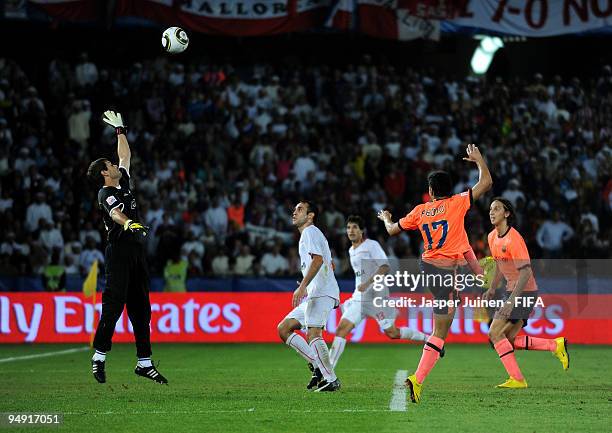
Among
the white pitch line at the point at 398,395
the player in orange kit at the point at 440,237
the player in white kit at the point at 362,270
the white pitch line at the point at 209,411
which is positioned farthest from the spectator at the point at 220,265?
the white pitch line at the point at 209,411

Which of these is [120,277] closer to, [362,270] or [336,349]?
[336,349]

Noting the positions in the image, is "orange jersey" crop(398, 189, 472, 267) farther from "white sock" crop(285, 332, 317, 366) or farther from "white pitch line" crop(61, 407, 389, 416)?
"white pitch line" crop(61, 407, 389, 416)

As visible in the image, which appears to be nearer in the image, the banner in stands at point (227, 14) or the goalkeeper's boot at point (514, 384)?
the goalkeeper's boot at point (514, 384)

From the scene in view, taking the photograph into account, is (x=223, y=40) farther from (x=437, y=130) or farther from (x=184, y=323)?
(x=184, y=323)

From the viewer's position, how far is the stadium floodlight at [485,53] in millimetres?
30812

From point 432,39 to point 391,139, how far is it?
8.01 feet

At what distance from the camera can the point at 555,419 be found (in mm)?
9492

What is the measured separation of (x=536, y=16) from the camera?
25812 mm

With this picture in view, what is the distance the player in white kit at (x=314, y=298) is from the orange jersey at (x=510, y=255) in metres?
1.91

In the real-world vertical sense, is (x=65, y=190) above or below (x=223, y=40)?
below

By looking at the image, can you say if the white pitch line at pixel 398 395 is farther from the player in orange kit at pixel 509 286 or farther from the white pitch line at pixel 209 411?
the player in orange kit at pixel 509 286

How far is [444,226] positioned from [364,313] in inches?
172

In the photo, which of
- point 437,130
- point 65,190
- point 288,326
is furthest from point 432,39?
point 288,326

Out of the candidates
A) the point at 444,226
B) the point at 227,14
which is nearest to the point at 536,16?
the point at 227,14
